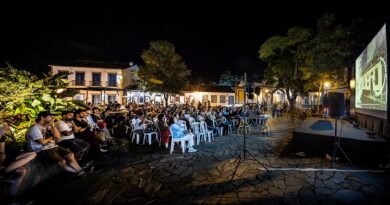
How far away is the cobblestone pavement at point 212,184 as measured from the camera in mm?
3734

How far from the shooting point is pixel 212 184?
14.2 ft

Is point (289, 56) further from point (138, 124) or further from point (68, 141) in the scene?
point (68, 141)

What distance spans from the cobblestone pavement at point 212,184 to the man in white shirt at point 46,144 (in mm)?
360

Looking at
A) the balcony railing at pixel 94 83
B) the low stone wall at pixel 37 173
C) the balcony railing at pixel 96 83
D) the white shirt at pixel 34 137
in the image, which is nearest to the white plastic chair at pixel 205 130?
the low stone wall at pixel 37 173

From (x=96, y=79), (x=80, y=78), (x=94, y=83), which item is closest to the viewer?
(x=80, y=78)

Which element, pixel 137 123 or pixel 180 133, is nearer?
pixel 180 133

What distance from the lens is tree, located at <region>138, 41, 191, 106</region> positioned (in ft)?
77.0

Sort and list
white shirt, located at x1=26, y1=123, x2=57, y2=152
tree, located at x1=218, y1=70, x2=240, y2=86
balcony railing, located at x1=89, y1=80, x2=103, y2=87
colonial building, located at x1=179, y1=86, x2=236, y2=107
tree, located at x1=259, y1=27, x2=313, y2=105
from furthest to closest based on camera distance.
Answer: tree, located at x1=218, y1=70, x2=240, y2=86 → colonial building, located at x1=179, y1=86, x2=236, y2=107 → balcony railing, located at x1=89, y1=80, x2=103, y2=87 → tree, located at x1=259, y1=27, x2=313, y2=105 → white shirt, located at x1=26, y1=123, x2=57, y2=152

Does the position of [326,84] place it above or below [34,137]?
above

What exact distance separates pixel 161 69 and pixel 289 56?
13.4 m

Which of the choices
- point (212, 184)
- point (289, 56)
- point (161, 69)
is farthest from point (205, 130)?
point (289, 56)

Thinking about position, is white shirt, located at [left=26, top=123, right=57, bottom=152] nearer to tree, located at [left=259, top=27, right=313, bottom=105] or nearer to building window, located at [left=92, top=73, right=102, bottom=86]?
tree, located at [left=259, top=27, right=313, bottom=105]

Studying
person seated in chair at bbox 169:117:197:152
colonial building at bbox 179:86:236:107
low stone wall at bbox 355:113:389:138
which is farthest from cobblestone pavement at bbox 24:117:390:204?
colonial building at bbox 179:86:236:107

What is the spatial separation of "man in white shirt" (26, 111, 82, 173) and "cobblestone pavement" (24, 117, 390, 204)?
0.36 meters
